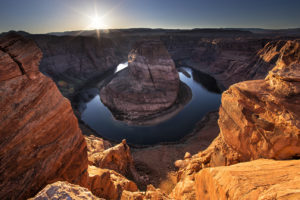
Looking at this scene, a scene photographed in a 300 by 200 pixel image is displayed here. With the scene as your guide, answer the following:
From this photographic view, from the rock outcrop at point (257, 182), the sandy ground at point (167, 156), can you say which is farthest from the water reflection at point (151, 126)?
the rock outcrop at point (257, 182)

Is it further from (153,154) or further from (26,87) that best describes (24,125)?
(153,154)

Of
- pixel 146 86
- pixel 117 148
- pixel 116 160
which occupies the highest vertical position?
pixel 146 86

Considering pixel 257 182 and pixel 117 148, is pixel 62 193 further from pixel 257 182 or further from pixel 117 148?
pixel 117 148

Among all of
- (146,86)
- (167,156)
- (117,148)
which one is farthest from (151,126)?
(117,148)

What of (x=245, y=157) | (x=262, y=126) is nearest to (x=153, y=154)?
Answer: (x=245, y=157)

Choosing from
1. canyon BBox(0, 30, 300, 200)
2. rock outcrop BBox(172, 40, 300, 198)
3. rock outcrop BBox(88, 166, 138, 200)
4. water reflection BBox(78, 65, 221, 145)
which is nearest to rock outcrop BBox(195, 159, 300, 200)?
canyon BBox(0, 30, 300, 200)

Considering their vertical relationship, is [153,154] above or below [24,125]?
below

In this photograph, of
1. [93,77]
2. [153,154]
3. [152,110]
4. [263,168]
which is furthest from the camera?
[93,77]

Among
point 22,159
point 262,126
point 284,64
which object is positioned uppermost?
point 284,64
